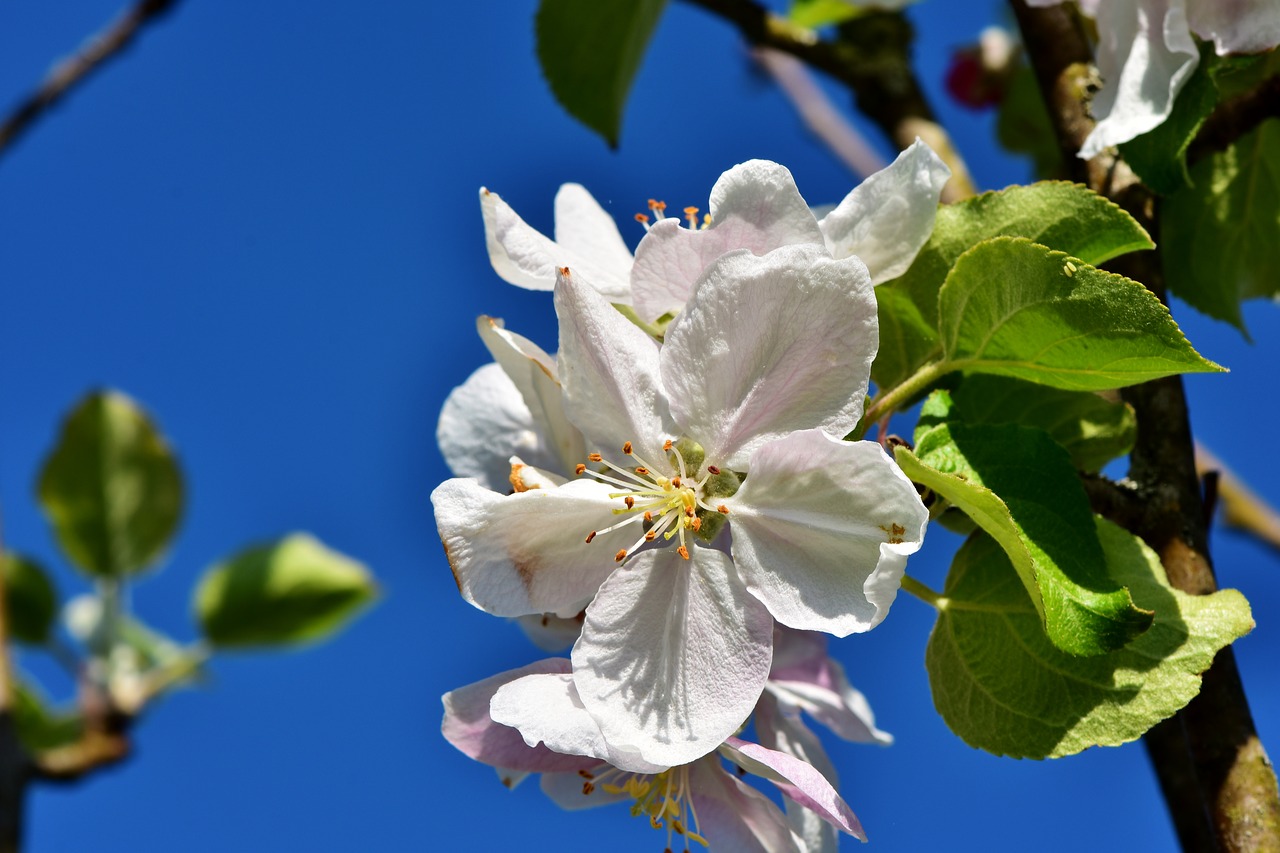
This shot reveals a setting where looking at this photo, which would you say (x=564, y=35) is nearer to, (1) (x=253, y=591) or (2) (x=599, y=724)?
(2) (x=599, y=724)

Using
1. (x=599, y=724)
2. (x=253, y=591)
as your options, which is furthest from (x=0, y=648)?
(x=599, y=724)

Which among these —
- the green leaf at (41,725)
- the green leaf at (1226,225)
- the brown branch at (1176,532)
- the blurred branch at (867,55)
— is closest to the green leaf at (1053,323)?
the brown branch at (1176,532)

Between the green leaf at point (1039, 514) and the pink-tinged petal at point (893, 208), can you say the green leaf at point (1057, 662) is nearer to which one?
the green leaf at point (1039, 514)

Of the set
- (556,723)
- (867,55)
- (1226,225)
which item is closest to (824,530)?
(556,723)

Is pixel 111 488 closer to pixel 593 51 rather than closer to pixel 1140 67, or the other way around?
pixel 593 51

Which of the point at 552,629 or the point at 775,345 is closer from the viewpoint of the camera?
the point at 775,345

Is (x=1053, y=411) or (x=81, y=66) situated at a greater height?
(x=81, y=66)

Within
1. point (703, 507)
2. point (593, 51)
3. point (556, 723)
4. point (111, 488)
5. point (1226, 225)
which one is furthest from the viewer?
point (111, 488)
